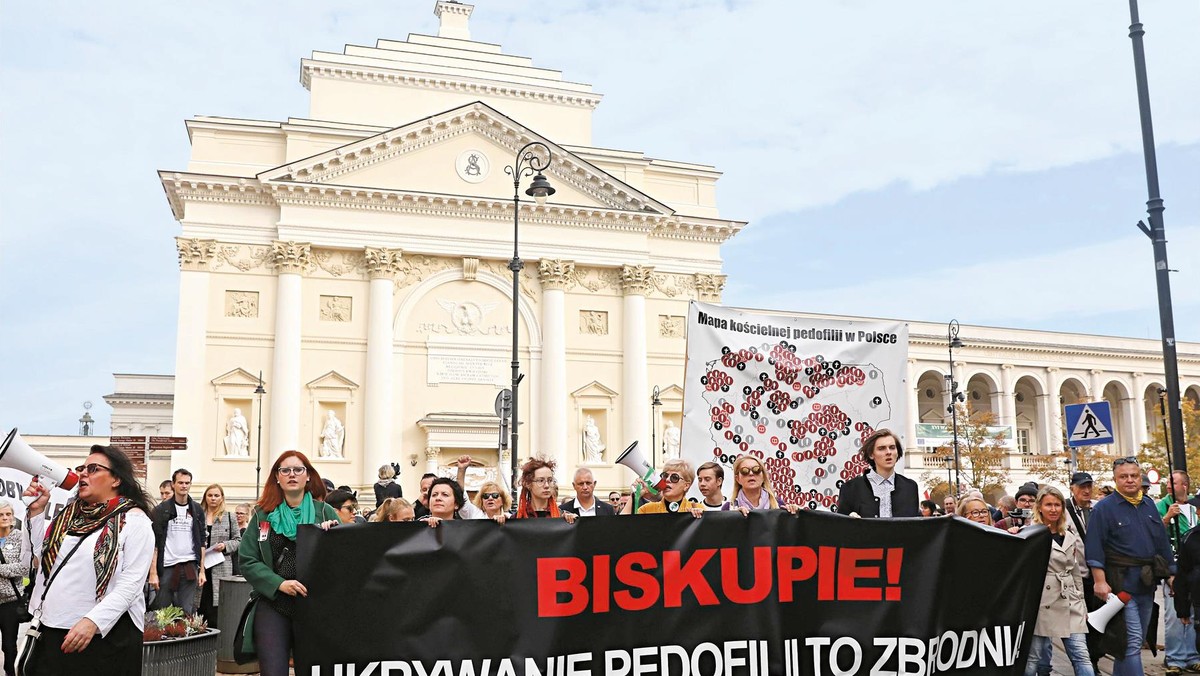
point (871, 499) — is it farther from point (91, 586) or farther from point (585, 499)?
point (91, 586)

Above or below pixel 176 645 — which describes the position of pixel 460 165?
above

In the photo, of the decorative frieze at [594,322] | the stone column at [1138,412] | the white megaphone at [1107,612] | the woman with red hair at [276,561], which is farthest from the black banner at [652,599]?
the stone column at [1138,412]

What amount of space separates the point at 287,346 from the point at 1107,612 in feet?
113

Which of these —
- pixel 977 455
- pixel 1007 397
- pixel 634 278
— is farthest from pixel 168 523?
pixel 1007 397

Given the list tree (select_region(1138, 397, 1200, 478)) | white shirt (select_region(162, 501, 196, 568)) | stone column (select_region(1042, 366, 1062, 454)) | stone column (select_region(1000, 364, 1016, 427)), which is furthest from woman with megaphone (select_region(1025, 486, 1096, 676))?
stone column (select_region(1042, 366, 1062, 454))

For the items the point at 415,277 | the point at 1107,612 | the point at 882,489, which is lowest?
the point at 1107,612

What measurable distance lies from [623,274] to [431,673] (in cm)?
3727

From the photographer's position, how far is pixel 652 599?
6770 millimetres

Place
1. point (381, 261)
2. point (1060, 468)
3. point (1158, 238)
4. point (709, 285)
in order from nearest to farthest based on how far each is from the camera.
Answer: point (1158, 238) → point (381, 261) → point (709, 285) → point (1060, 468)

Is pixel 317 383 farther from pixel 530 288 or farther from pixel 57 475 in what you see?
pixel 57 475

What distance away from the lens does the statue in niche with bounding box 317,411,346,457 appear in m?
39.0

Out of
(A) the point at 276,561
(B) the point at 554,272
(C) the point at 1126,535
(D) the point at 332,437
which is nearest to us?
(A) the point at 276,561

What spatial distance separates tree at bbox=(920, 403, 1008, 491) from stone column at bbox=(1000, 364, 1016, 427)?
7122 mm

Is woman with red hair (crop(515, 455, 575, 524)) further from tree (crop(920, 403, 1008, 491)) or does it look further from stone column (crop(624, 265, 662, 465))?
tree (crop(920, 403, 1008, 491))
